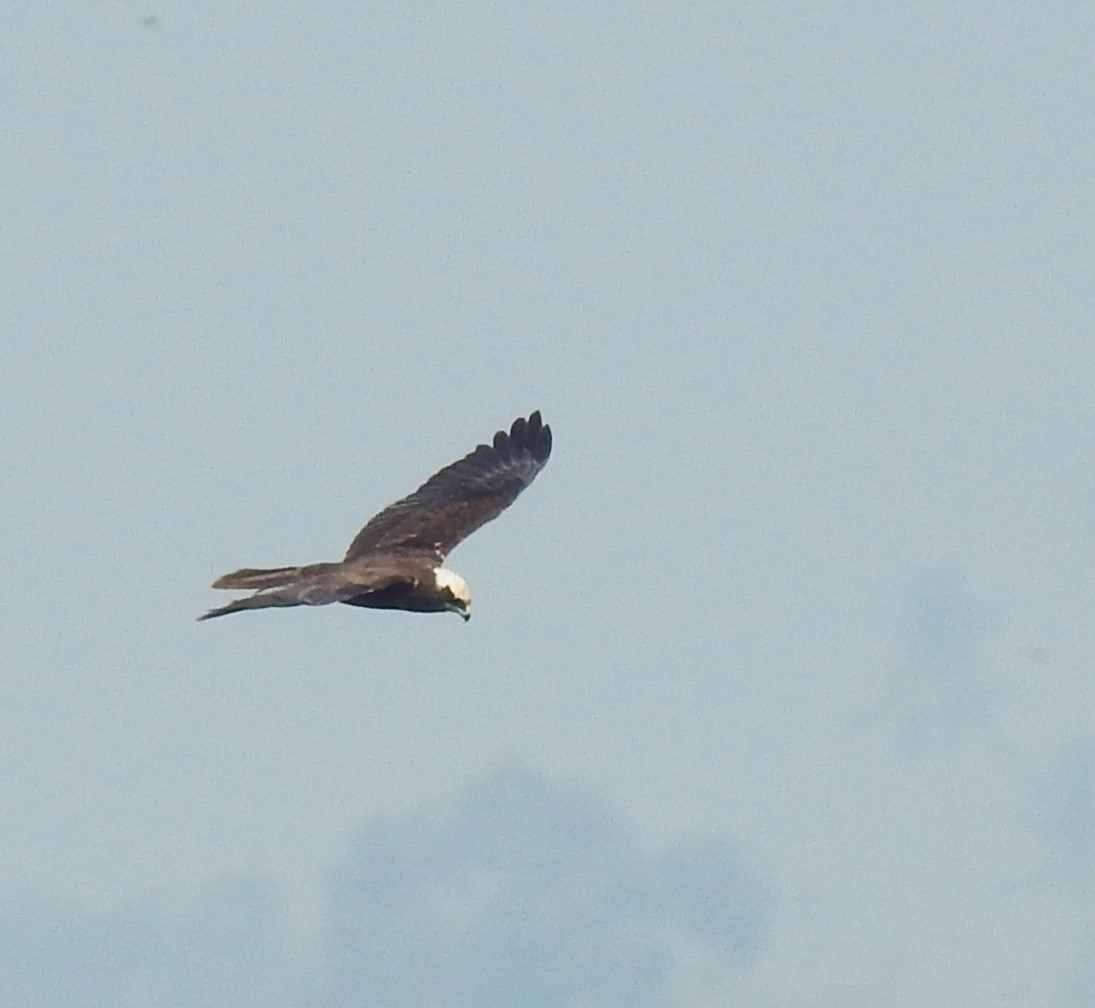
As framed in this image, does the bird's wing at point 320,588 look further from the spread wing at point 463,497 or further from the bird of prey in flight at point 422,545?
the spread wing at point 463,497

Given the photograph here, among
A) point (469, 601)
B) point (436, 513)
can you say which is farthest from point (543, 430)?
point (469, 601)

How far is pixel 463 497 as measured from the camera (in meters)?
33.7

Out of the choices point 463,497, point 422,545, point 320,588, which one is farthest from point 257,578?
point 463,497

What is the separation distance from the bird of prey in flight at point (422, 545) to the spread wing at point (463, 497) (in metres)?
0.01

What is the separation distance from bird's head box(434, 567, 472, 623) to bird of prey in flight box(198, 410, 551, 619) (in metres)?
0.01

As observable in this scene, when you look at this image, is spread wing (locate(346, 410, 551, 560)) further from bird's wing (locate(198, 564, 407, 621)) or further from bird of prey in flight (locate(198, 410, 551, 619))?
bird's wing (locate(198, 564, 407, 621))

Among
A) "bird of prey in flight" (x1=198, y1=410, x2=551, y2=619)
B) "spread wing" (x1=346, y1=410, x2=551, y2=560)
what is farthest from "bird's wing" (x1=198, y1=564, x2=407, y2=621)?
"spread wing" (x1=346, y1=410, x2=551, y2=560)

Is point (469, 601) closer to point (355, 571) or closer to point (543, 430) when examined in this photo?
point (355, 571)

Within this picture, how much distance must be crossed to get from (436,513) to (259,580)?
446cm

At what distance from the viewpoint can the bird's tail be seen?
28781 mm

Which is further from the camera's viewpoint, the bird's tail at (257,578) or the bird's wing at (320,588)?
the bird's tail at (257,578)

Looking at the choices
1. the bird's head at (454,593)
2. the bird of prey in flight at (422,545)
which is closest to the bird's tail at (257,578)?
the bird of prey in flight at (422,545)

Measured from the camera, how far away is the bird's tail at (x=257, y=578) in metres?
28.8

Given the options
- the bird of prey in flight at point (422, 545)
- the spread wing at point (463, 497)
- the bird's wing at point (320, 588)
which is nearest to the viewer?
the bird's wing at point (320, 588)
